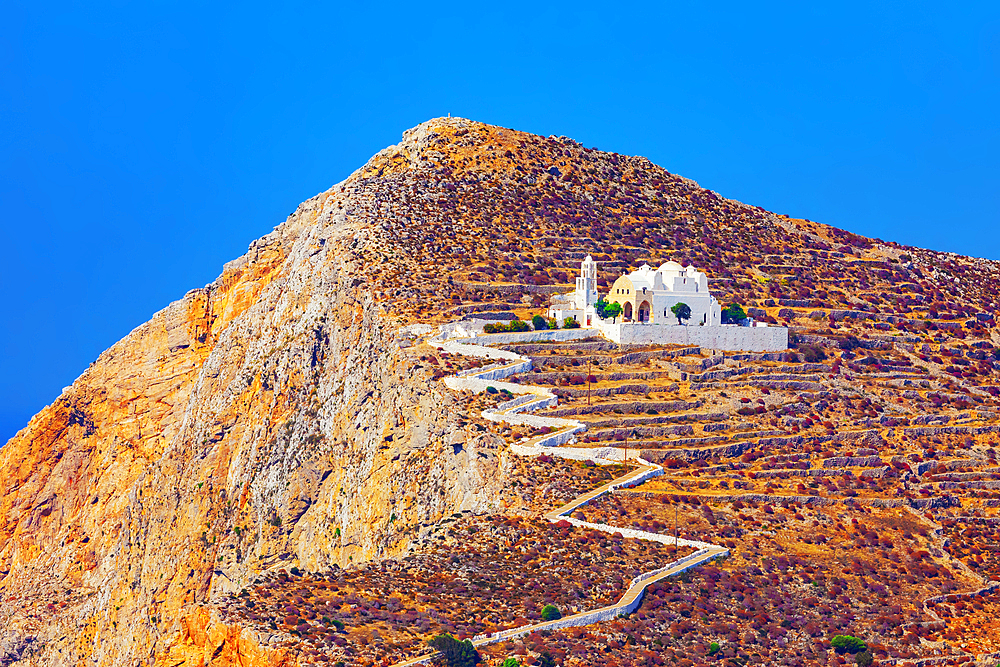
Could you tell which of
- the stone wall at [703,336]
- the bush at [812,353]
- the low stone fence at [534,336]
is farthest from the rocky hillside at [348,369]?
the stone wall at [703,336]

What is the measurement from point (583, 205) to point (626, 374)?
36771mm

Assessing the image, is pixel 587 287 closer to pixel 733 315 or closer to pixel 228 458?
pixel 733 315

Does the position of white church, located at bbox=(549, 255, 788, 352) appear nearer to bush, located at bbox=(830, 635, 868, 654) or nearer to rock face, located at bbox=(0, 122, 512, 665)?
rock face, located at bbox=(0, 122, 512, 665)

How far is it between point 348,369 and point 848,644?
138 ft

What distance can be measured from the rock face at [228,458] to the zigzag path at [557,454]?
303 cm

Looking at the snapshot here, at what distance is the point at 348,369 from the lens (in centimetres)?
10275

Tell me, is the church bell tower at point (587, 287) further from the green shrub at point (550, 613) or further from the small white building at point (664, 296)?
the green shrub at point (550, 613)

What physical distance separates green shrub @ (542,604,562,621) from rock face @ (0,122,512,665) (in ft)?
50.6

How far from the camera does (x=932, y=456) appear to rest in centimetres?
9856

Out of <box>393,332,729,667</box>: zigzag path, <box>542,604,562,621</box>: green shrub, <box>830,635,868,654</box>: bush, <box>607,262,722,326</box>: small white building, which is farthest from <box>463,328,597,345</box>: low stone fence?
<box>830,635,868,654</box>: bush

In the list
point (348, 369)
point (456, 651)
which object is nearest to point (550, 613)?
point (456, 651)

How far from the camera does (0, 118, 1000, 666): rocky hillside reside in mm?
95688

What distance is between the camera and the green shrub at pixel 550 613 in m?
67.6

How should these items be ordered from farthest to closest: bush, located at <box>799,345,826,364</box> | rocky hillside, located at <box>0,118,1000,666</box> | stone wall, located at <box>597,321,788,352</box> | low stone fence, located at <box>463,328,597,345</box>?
bush, located at <box>799,345,826,364</box> → stone wall, located at <box>597,321,788,352</box> → low stone fence, located at <box>463,328,597,345</box> → rocky hillside, located at <box>0,118,1000,666</box>
